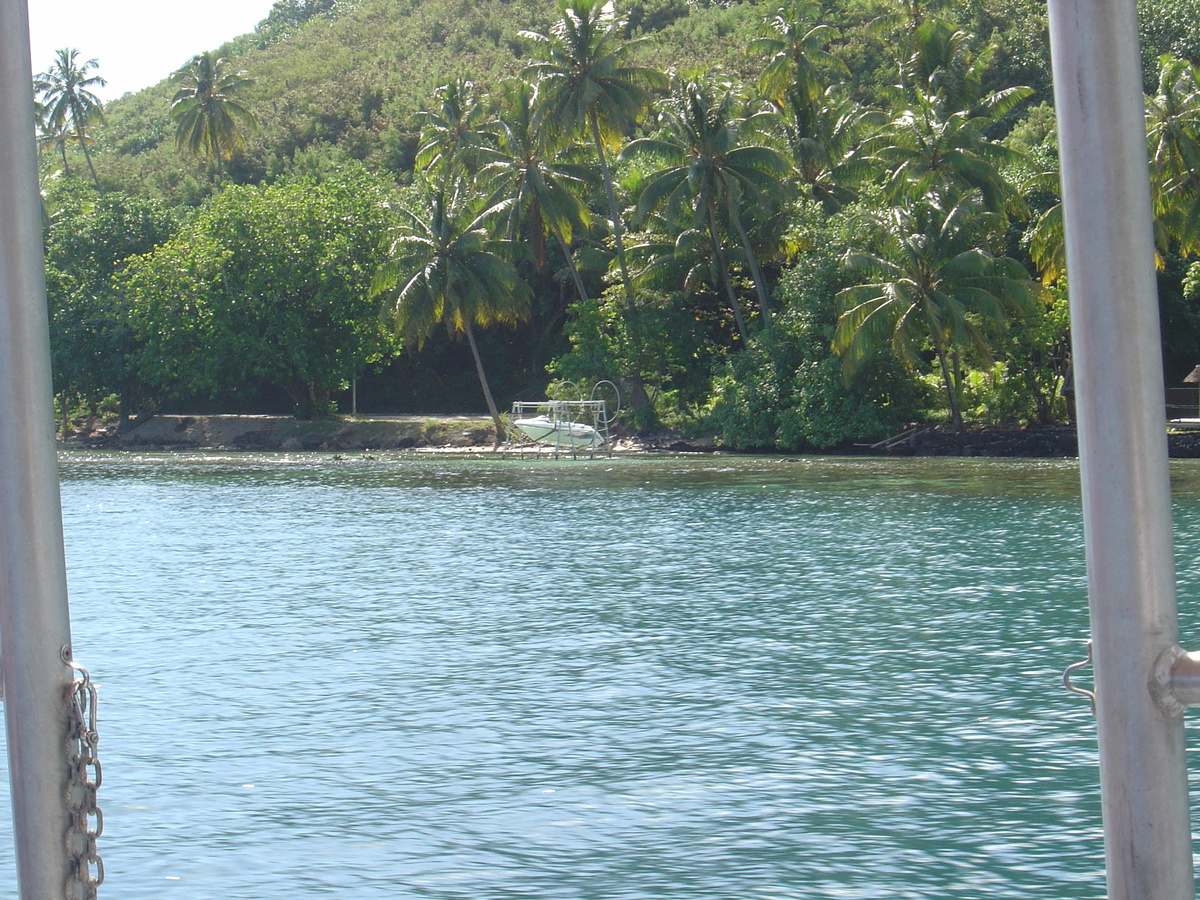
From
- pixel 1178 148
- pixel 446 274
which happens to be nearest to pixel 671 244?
pixel 446 274

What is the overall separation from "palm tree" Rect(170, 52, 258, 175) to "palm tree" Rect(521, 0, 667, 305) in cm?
2360

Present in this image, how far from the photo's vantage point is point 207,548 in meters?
23.1

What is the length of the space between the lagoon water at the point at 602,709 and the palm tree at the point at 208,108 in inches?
1604

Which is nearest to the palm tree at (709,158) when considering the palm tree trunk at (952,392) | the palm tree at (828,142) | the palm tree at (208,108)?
the palm tree at (828,142)

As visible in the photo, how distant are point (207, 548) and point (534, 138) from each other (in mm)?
25874

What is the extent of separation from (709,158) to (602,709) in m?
31.5

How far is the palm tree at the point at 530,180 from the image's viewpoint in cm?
4459

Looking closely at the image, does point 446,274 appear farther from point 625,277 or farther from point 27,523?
point 27,523

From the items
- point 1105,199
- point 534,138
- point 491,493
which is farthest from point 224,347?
point 1105,199

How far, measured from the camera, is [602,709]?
11.3 meters

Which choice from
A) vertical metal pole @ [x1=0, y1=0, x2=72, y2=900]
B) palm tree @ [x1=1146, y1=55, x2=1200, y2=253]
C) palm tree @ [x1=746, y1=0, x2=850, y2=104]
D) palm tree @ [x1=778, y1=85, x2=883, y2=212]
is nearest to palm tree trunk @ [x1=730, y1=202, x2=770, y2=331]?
palm tree @ [x1=778, y1=85, x2=883, y2=212]

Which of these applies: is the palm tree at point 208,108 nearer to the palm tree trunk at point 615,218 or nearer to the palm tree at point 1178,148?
the palm tree trunk at point 615,218

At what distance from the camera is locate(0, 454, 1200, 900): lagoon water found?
7.59m

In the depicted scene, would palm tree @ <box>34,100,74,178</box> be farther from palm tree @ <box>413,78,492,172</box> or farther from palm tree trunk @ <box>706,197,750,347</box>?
palm tree trunk @ <box>706,197,750,347</box>
